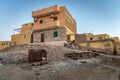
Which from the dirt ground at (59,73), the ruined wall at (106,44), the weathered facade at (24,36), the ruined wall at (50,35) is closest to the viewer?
the dirt ground at (59,73)

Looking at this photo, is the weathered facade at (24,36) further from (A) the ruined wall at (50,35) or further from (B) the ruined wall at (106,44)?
(B) the ruined wall at (106,44)

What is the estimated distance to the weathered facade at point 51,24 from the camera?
27.4 meters

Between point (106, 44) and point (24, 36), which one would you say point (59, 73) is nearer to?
Answer: point (106, 44)

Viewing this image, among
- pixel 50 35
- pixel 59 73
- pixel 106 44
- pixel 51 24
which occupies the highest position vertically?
pixel 51 24

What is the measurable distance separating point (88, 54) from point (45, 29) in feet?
50.7

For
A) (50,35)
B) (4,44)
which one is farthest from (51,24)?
(4,44)

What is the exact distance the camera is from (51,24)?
28.1 m

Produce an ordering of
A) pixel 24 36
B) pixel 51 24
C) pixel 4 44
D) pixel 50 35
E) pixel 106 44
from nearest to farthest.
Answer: pixel 106 44, pixel 51 24, pixel 50 35, pixel 24 36, pixel 4 44

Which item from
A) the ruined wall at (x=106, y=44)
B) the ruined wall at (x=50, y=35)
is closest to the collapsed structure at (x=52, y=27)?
the ruined wall at (x=50, y=35)

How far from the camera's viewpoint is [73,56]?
45.9ft

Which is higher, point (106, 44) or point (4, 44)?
point (4, 44)

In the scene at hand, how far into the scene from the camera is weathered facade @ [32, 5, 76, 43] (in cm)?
2744

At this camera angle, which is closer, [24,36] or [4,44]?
[24,36]

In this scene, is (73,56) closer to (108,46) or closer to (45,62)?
(45,62)
